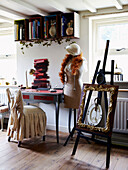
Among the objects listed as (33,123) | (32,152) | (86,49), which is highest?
(86,49)

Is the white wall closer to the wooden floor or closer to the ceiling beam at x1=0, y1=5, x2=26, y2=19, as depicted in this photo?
the ceiling beam at x1=0, y1=5, x2=26, y2=19

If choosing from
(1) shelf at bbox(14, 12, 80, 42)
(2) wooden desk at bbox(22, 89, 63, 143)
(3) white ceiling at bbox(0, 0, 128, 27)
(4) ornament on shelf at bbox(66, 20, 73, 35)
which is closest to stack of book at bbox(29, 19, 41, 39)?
(1) shelf at bbox(14, 12, 80, 42)

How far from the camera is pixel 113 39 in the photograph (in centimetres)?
418

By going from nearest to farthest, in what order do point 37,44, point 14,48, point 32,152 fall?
point 32,152
point 37,44
point 14,48

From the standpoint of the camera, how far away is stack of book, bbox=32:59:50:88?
4.47 meters

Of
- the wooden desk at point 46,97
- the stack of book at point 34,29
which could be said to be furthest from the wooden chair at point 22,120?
the stack of book at point 34,29

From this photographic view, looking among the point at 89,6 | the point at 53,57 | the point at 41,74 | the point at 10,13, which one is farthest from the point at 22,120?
the point at 89,6

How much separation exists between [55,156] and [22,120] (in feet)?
2.57

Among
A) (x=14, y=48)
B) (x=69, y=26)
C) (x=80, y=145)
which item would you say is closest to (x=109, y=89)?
(x=80, y=145)

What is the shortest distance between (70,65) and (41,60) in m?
1.14

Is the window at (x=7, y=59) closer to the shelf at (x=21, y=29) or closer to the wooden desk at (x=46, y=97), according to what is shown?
the shelf at (x=21, y=29)

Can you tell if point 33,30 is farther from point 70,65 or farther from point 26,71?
point 70,65

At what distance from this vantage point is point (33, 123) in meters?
3.55

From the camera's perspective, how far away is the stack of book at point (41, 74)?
4.47 m
